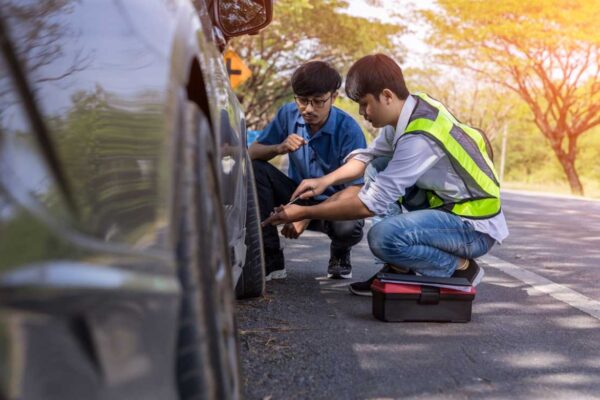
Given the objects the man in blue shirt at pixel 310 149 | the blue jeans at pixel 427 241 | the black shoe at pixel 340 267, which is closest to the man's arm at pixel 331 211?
the blue jeans at pixel 427 241

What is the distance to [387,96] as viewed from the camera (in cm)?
379

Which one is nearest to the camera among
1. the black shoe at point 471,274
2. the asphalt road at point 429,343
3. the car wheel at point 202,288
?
the car wheel at point 202,288

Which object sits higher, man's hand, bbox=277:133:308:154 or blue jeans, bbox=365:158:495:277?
man's hand, bbox=277:133:308:154

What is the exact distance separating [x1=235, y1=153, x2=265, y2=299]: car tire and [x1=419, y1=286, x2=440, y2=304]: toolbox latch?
0.76m

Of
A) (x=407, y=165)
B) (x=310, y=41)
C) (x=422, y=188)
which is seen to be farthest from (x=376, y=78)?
(x=310, y=41)

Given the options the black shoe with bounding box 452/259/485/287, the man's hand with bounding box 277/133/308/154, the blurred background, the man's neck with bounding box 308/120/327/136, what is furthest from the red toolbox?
the blurred background

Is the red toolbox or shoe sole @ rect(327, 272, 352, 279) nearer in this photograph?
the red toolbox

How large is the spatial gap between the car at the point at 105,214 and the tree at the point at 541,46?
24.4 meters

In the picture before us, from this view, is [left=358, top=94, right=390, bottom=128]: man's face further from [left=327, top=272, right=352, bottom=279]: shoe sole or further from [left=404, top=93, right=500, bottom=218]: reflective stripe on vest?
[left=327, top=272, right=352, bottom=279]: shoe sole

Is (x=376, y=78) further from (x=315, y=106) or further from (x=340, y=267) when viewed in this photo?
(x=340, y=267)

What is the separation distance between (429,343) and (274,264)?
1.61m

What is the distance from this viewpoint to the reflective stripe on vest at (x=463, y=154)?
3.66m

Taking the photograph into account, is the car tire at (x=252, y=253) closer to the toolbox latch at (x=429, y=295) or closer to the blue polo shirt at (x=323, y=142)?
the toolbox latch at (x=429, y=295)

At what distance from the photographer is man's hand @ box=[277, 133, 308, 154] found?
444 centimetres
